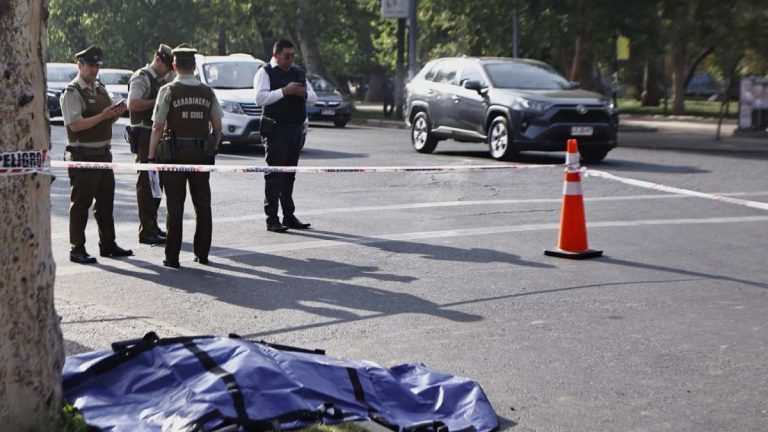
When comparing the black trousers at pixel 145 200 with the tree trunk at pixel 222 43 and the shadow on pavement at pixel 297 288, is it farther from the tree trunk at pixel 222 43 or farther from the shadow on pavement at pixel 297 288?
the tree trunk at pixel 222 43

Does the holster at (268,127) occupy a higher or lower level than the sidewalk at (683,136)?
higher

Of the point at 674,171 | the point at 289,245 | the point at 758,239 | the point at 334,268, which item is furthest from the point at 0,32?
the point at 674,171

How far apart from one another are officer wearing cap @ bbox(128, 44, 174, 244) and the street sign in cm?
2572

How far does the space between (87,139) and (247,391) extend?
18.3 ft

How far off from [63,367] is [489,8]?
2971 cm

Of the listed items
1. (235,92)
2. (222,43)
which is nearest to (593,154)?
(235,92)

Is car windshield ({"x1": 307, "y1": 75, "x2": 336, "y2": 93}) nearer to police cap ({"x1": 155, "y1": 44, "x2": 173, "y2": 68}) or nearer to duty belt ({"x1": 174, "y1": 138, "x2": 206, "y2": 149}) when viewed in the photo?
police cap ({"x1": 155, "y1": 44, "x2": 173, "y2": 68})

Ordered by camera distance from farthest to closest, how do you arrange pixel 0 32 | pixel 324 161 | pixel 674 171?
pixel 324 161, pixel 674 171, pixel 0 32

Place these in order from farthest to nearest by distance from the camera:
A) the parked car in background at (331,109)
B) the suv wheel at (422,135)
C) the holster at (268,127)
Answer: the parked car in background at (331,109)
the suv wheel at (422,135)
the holster at (268,127)

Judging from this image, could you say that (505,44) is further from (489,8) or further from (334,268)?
(334,268)

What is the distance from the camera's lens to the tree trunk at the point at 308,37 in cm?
4217

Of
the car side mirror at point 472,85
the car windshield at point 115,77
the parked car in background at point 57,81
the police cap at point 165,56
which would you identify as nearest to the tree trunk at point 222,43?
the car windshield at point 115,77

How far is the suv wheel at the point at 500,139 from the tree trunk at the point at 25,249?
14.9m

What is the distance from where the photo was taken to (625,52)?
33062mm
